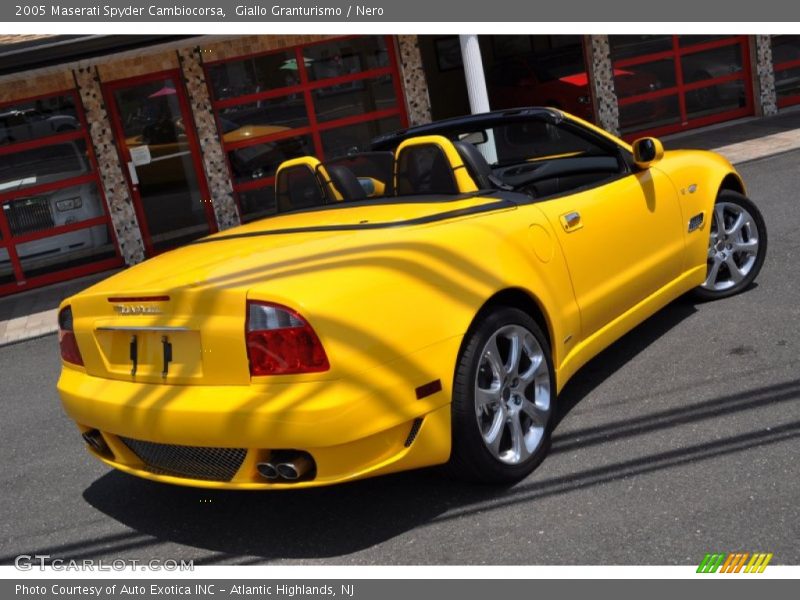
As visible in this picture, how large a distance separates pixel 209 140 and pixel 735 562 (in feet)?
36.7

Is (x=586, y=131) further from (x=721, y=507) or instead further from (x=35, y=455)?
(x=35, y=455)

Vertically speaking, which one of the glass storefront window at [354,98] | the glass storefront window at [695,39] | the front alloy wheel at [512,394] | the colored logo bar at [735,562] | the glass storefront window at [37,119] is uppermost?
the glass storefront window at [37,119]

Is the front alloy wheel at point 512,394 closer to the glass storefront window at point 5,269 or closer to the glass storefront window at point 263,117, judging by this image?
the glass storefront window at point 263,117

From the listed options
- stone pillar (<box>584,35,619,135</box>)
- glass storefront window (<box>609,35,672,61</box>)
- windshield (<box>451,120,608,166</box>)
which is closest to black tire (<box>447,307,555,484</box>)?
windshield (<box>451,120,608,166</box>)

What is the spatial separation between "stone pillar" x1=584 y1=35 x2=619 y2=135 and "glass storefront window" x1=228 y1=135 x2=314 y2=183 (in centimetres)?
481

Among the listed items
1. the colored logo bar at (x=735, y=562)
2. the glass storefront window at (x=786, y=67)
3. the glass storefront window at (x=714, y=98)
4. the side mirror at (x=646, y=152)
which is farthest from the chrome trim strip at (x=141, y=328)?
the glass storefront window at (x=786, y=67)

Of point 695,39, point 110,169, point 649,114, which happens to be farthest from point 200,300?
point 695,39

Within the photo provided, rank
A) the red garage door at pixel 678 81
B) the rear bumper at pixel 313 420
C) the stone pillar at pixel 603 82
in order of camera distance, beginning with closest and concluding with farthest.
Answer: the rear bumper at pixel 313 420, the stone pillar at pixel 603 82, the red garage door at pixel 678 81

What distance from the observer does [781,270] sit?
276 inches

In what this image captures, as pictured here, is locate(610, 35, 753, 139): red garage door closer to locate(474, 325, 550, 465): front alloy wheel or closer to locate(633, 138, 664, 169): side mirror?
locate(633, 138, 664, 169): side mirror

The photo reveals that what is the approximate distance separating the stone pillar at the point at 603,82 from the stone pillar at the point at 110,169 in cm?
745

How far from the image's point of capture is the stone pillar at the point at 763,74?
1614 cm

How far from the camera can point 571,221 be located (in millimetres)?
4855

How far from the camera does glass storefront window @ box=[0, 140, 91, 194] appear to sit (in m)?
12.8
